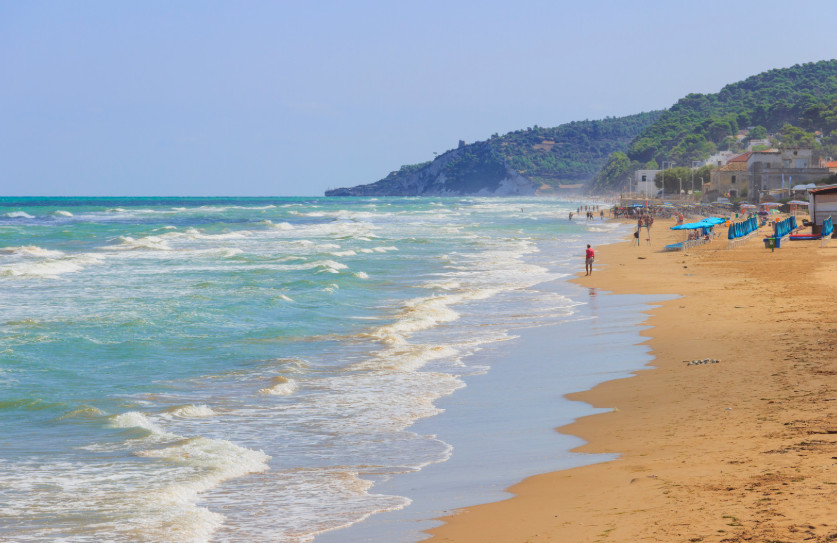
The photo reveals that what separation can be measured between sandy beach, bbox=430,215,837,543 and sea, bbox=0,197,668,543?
58 cm

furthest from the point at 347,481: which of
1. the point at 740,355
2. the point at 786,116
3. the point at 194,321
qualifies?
the point at 786,116

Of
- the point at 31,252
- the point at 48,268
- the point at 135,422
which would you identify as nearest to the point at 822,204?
the point at 48,268

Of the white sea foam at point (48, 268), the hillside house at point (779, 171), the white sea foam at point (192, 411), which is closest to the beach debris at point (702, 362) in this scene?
the white sea foam at point (192, 411)

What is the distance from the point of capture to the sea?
780 centimetres

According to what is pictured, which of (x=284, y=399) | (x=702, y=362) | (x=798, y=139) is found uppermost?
(x=798, y=139)

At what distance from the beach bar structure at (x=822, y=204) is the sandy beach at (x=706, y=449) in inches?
937

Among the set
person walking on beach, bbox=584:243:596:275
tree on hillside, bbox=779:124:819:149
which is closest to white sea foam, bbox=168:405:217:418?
person walking on beach, bbox=584:243:596:275

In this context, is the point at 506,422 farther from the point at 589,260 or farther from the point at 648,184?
the point at 648,184

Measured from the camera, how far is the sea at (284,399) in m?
7.80

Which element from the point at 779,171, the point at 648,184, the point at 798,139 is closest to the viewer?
the point at 779,171

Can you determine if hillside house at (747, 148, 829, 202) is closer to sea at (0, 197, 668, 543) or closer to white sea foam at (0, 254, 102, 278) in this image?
sea at (0, 197, 668, 543)

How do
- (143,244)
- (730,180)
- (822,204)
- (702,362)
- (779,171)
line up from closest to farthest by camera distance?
(702,362), (822,204), (143,244), (779,171), (730,180)

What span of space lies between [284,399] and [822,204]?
3583 centimetres

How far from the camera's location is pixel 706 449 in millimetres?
8352
